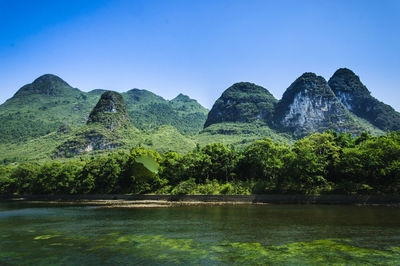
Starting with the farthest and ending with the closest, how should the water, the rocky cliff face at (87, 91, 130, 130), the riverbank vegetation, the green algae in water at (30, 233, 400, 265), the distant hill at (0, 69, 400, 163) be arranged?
the rocky cliff face at (87, 91, 130, 130) → the distant hill at (0, 69, 400, 163) → the riverbank vegetation → the water → the green algae in water at (30, 233, 400, 265)

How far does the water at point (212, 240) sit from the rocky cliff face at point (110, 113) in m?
137

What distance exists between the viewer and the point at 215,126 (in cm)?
19750

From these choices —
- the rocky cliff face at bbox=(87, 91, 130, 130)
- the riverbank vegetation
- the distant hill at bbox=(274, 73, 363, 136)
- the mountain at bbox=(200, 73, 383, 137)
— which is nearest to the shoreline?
the riverbank vegetation

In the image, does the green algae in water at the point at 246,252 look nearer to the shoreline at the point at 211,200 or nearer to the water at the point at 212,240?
the water at the point at 212,240

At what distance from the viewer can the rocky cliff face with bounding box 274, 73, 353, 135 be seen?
6865 inches

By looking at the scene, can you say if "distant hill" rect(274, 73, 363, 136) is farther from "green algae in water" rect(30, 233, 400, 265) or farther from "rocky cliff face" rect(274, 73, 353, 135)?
"green algae in water" rect(30, 233, 400, 265)

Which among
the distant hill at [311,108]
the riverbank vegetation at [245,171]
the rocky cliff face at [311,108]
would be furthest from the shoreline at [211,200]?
the rocky cliff face at [311,108]

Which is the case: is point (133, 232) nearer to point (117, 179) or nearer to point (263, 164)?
point (263, 164)

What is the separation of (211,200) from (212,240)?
2698 centimetres

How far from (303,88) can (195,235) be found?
17216 cm

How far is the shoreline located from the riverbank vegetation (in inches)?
53.0

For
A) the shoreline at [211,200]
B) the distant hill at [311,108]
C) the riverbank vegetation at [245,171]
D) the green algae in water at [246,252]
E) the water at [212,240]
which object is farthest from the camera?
the distant hill at [311,108]

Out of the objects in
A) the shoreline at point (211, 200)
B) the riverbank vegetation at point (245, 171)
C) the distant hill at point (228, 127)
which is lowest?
the shoreline at point (211, 200)

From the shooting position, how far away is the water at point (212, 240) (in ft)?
57.8
